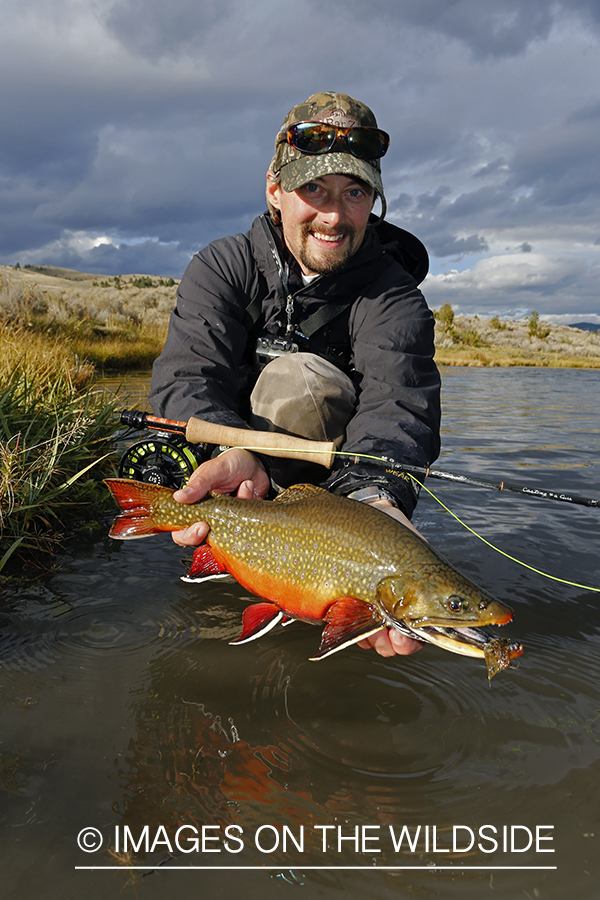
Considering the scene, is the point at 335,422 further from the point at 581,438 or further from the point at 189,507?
the point at 581,438

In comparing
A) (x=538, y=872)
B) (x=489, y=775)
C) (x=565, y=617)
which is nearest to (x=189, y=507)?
(x=489, y=775)

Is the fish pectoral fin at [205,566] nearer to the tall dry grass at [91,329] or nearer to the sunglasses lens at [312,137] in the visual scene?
the sunglasses lens at [312,137]

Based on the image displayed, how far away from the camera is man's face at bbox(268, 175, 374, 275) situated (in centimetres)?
438

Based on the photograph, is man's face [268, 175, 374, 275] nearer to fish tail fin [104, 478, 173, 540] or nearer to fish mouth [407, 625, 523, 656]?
fish tail fin [104, 478, 173, 540]

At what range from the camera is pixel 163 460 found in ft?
12.6

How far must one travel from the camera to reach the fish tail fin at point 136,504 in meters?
2.95

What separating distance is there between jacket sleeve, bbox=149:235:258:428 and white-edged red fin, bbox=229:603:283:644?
1.48 m

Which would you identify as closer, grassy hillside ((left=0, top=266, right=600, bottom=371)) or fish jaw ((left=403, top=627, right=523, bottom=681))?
fish jaw ((left=403, top=627, right=523, bottom=681))

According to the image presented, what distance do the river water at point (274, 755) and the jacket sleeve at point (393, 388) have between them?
1018 mm

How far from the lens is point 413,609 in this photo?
2270 millimetres

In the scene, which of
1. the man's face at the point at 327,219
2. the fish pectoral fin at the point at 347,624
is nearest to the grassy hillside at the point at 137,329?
the man's face at the point at 327,219

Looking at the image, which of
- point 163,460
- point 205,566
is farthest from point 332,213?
point 205,566

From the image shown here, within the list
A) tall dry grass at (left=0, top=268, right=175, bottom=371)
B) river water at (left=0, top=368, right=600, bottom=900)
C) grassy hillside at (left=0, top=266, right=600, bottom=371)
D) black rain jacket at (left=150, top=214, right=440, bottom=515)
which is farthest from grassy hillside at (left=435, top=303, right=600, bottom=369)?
river water at (left=0, top=368, right=600, bottom=900)
